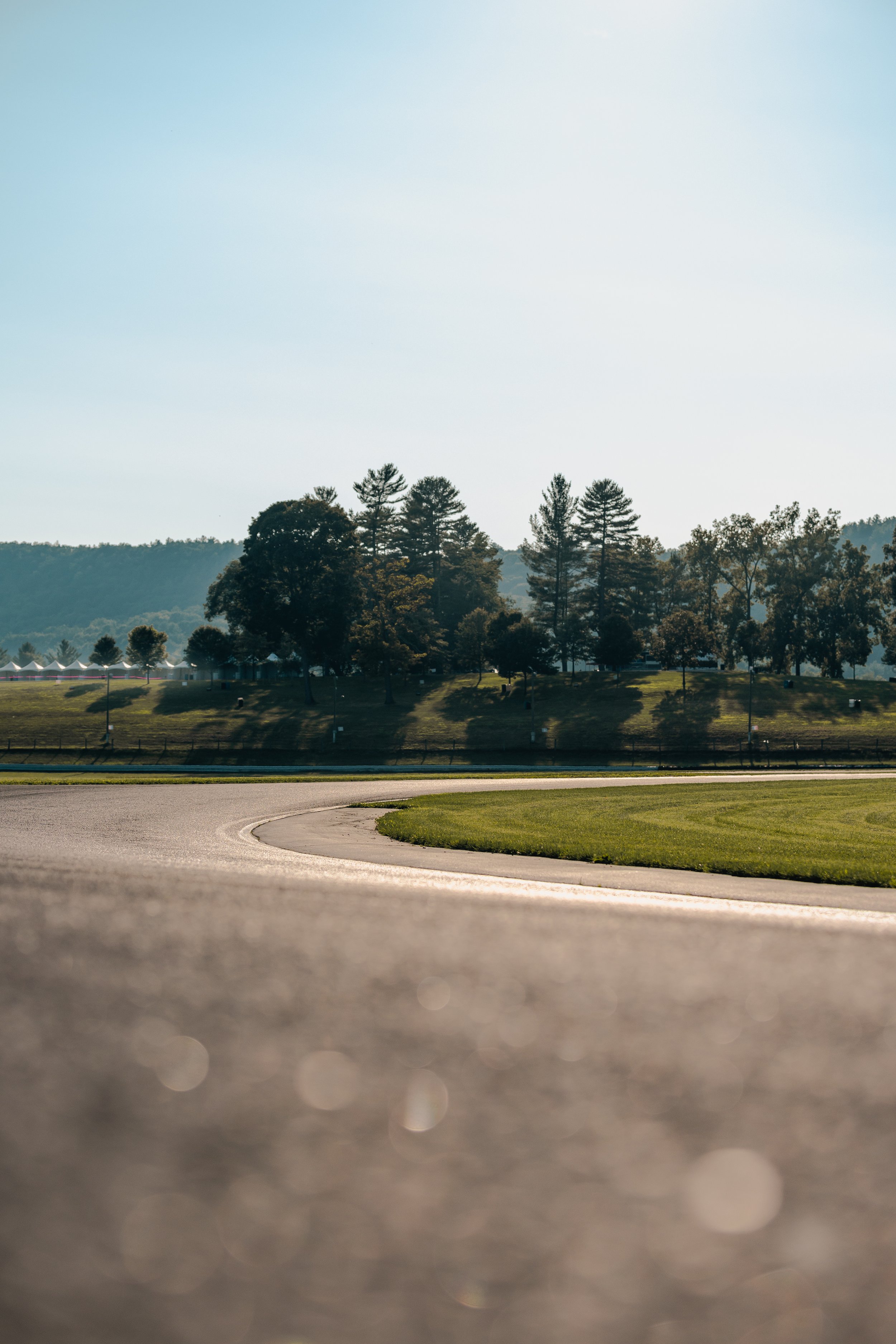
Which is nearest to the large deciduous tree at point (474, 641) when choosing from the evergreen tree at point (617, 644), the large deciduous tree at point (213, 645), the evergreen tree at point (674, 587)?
the evergreen tree at point (617, 644)

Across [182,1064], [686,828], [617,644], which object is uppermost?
[617,644]

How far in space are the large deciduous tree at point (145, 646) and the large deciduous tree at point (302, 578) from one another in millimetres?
31254

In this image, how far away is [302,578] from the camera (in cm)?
9262

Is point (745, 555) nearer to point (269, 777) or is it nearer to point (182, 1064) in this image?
point (269, 777)

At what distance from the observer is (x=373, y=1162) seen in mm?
4062

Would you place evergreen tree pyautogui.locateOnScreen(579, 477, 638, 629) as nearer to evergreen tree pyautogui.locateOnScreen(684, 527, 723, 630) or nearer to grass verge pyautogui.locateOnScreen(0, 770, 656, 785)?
evergreen tree pyautogui.locateOnScreen(684, 527, 723, 630)

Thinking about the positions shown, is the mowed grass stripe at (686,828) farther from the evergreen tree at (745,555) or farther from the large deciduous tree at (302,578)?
the evergreen tree at (745,555)

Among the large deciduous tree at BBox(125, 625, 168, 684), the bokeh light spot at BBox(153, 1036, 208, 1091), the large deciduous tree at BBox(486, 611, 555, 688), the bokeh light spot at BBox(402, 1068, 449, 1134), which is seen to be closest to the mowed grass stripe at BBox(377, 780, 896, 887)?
the bokeh light spot at BBox(402, 1068, 449, 1134)

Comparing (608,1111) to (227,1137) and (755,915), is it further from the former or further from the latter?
(755,915)

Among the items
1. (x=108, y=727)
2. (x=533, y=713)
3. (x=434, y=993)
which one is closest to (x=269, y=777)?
(x=533, y=713)

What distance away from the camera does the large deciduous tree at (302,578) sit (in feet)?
298

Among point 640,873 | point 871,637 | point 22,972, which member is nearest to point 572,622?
point 871,637

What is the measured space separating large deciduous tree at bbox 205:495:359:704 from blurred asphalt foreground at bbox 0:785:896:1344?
8344cm

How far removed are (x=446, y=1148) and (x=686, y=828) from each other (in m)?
18.4
